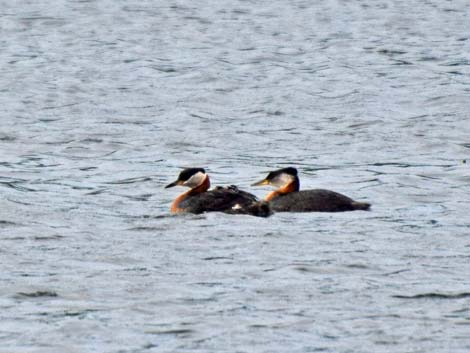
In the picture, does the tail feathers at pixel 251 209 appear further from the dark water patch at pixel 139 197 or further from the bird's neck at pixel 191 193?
the dark water patch at pixel 139 197

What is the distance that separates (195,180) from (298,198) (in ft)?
4.89

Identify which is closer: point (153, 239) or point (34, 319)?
point (34, 319)

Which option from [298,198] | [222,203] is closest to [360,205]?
[298,198]

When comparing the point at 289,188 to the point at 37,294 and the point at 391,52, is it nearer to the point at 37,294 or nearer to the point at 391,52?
the point at 37,294

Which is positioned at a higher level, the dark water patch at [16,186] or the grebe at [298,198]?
the grebe at [298,198]

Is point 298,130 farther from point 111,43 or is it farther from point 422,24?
point 422,24

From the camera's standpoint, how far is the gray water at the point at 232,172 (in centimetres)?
1205

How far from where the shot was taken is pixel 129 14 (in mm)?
40688

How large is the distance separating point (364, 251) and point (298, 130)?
9.53 metres

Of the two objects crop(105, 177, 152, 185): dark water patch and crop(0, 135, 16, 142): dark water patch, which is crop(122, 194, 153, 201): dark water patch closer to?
crop(105, 177, 152, 185): dark water patch

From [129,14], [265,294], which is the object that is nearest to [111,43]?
[129,14]

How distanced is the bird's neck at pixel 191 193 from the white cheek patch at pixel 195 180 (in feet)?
0.12

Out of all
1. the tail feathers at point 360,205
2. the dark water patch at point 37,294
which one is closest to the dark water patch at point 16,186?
the tail feathers at point 360,205

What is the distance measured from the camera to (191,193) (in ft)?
58.2
